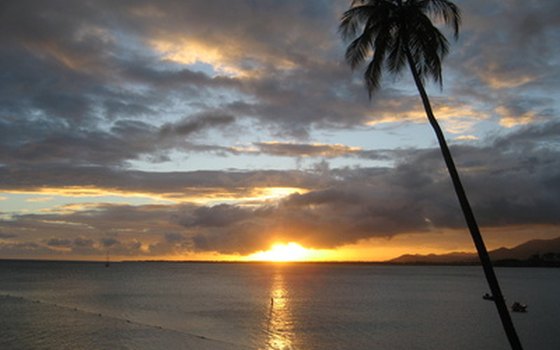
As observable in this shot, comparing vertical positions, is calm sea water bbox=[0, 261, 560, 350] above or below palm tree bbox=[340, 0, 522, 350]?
below

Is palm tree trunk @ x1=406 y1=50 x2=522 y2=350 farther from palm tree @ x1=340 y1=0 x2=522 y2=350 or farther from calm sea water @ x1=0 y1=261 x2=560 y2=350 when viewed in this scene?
calm sea water @ x1=0 y1=261 x2=560 y2=350

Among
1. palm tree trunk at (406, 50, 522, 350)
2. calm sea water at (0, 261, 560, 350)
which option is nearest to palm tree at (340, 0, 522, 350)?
palm tree trunk at (406, 50, 522, 350)

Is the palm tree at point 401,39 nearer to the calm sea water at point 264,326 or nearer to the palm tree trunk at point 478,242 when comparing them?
the palm tree trunk at point 478,242

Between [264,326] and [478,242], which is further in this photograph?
[264,326]

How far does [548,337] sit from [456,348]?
13.3 meters

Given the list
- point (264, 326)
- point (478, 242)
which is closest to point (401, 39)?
point (478, 242)

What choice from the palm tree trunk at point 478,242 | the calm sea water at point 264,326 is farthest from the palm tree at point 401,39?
the calm sea water at point 264,326

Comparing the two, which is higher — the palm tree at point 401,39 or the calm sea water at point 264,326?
the palm tree at point 401,39

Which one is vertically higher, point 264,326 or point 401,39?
point 401,39

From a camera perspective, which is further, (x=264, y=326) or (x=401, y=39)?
(x=264, y=326)

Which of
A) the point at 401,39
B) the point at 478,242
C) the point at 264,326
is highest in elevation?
the point at 401,39

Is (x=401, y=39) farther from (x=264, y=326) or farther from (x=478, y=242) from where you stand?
(x=264, y=326)

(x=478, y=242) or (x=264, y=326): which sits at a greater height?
(x=478, y=242)

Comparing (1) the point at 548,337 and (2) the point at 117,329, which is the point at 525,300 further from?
(2) the point at 117,329
